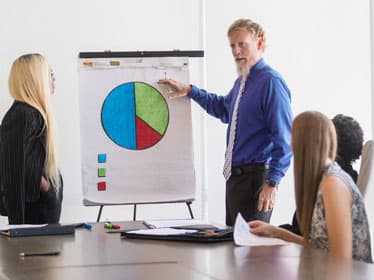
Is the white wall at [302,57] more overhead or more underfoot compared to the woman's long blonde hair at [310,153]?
more overhead

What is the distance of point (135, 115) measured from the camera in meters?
4.23

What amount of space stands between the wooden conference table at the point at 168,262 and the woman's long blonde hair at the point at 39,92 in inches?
44.4

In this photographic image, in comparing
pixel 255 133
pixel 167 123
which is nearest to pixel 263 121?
pixel 255 133

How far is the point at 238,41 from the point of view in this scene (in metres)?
3.66

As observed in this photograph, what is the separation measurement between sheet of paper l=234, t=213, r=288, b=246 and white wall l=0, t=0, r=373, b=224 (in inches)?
Answer: 90.3

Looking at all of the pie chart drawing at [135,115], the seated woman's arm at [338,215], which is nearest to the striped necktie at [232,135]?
the pie chart drawing at [135,115]

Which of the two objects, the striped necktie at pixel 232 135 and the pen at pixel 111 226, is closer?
the pen at pixel 111 226

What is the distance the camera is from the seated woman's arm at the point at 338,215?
2.17 metres

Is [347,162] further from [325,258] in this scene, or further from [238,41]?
[325,258]

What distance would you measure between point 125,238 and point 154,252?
426 mm

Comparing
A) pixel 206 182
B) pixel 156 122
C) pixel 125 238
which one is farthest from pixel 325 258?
pixel 206 182

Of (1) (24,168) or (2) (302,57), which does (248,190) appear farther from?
(2) (302,57)

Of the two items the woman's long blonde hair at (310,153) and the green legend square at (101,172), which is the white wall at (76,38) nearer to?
the green legend square at (101,172)

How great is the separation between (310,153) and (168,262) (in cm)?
66
